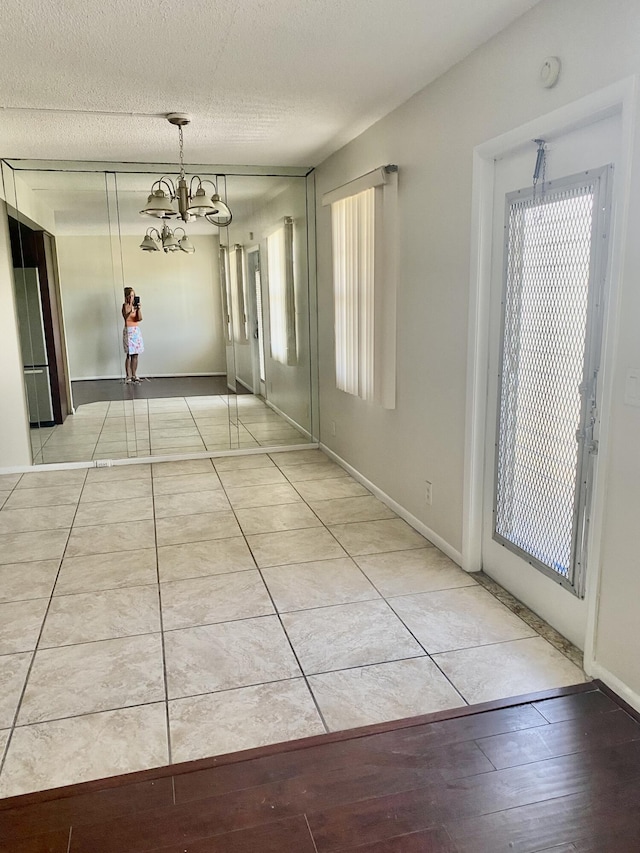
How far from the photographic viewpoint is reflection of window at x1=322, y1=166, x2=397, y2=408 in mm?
3809

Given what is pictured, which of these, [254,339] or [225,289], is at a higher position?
[225,289]

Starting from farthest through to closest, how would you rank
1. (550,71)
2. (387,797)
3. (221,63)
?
(221,63)
(550,71)
(387,797)

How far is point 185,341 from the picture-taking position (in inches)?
223

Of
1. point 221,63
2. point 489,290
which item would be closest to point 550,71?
point 489,290

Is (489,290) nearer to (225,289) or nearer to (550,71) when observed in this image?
(550,71)

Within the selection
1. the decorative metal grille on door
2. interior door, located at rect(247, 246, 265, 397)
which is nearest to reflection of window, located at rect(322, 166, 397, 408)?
the decorative metal grille on door

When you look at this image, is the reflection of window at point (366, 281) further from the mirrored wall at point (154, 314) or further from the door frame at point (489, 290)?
the mirrored wall at point (154, 314)

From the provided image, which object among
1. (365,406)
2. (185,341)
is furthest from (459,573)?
(185,341)

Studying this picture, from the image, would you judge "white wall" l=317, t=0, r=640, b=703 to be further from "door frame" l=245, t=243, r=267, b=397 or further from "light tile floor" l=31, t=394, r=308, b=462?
"light tile floor" l=31, t=394, r=308, b=462

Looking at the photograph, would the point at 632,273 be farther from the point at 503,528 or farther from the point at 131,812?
the point at 131,812

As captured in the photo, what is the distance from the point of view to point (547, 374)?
8.38 feet

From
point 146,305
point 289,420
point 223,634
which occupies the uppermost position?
point 146,305

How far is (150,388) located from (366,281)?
8.17ft

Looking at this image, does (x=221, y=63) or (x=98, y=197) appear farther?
(x=98, y=197)
